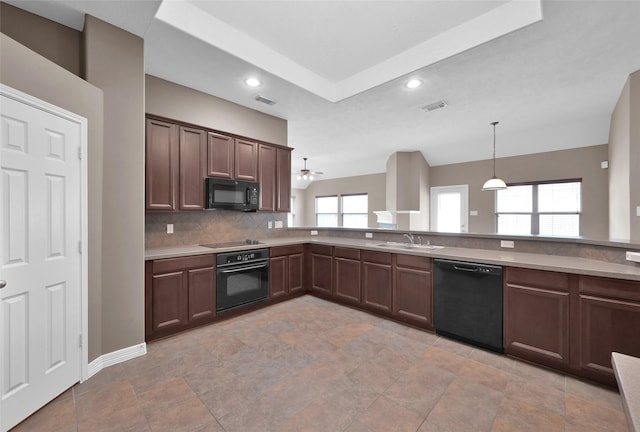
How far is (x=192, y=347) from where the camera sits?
2619mm

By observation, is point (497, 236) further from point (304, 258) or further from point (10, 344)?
point (10, 344)

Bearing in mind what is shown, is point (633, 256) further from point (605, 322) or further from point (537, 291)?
point (537, 291)

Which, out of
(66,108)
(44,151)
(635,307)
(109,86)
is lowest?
(635,307)

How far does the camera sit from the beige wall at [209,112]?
3.21 m

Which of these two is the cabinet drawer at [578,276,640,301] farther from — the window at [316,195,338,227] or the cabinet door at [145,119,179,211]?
the window at [316,195,338,227]

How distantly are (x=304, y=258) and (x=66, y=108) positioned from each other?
3.15 meters

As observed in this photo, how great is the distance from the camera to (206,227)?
3.73 metres

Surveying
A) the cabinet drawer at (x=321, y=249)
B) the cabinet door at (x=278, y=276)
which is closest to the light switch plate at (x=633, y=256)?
the cabinet drawer at (x=321, y=249)

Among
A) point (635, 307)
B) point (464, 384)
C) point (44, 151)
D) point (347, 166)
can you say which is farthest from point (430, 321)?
point (347, 166)

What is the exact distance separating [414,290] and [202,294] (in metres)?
2.42

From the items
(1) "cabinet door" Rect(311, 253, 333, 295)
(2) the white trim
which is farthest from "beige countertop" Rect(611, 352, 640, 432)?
(1) "cabinet door" Rect(311, 253, 333, 295)

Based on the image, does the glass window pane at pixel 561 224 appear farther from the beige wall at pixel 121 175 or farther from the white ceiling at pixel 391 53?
the beige wall at pixel 121 175

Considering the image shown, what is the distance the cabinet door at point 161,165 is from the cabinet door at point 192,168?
0.25 feet

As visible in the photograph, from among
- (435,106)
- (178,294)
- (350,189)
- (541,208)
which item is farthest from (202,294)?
(541,208)
